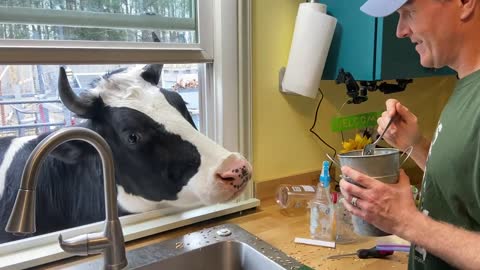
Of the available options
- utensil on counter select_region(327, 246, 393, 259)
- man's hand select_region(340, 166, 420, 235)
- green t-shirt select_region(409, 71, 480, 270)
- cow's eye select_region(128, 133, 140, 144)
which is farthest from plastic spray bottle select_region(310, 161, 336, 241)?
cow's eye select_region(128, 133, 140, 144)

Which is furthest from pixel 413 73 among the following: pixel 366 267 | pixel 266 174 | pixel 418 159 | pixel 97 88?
pixel 97 88

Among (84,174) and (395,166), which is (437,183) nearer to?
(395,166)

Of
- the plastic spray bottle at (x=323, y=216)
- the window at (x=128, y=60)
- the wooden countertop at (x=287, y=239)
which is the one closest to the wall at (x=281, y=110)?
the window at (x=128, y=60)

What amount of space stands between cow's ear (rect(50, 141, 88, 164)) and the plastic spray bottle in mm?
691

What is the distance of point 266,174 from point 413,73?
626mm

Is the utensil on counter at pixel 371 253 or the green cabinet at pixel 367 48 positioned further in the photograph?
the green cabinet at pixel 367 48

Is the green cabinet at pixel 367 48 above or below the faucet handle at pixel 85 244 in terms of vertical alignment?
above

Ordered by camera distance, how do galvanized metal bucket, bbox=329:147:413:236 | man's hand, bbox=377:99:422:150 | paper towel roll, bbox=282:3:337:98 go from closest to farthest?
1. galvanized metal bucket, bbox=329:147:413:236
2. man's hand, bbox=377:99:422:150
3. paper towel roll, bbox=282:3:337:98

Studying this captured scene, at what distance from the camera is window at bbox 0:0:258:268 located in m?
1.03

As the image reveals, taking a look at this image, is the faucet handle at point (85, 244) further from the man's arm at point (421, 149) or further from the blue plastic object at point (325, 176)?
the man's arm at point (421, 149)

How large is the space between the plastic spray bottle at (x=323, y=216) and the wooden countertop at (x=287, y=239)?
0.12ft

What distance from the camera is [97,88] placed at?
46.0 inches

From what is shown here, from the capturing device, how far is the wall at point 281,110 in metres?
1.39

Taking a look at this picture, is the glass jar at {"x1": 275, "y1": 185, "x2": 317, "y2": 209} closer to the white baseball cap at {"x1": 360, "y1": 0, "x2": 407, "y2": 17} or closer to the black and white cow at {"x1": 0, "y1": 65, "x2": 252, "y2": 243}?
the black and white cow at {"x1": 0, "y1": 65, "x2": 252, "y2": 243}
